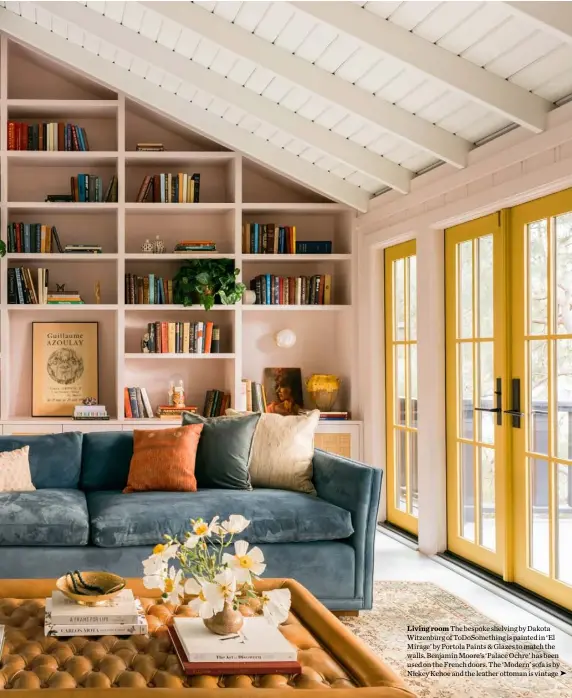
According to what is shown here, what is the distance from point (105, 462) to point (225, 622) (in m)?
2.39

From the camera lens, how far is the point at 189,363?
6.80 metres

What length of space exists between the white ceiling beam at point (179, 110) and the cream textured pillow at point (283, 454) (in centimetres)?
220

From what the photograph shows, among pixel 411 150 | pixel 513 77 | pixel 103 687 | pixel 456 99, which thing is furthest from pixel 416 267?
pixel 103 687

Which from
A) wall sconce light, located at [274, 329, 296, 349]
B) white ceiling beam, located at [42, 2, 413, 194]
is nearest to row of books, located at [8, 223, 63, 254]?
white ceiling beam, located at [42, 2, 413, 194]

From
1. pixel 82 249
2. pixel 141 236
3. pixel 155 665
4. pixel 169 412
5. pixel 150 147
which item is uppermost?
pixel 150 147

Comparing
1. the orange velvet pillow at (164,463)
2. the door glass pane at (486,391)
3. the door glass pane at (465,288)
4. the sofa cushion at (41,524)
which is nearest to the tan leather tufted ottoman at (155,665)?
the sofa cushion at (41,524)

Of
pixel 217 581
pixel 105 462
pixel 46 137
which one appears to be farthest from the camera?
pixel 46 137

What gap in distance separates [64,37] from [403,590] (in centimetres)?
423

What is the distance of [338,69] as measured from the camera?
4.59 metres

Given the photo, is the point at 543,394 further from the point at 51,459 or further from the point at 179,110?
the point at 179,110

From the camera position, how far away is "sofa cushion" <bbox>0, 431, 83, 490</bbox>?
15.1 feet

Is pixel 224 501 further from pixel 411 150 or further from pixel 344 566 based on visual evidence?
pixel 411 150

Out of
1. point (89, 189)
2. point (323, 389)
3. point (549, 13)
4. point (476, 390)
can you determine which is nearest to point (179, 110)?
point (89, 189)

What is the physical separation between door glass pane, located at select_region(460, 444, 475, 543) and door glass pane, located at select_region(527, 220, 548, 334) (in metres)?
0.99
